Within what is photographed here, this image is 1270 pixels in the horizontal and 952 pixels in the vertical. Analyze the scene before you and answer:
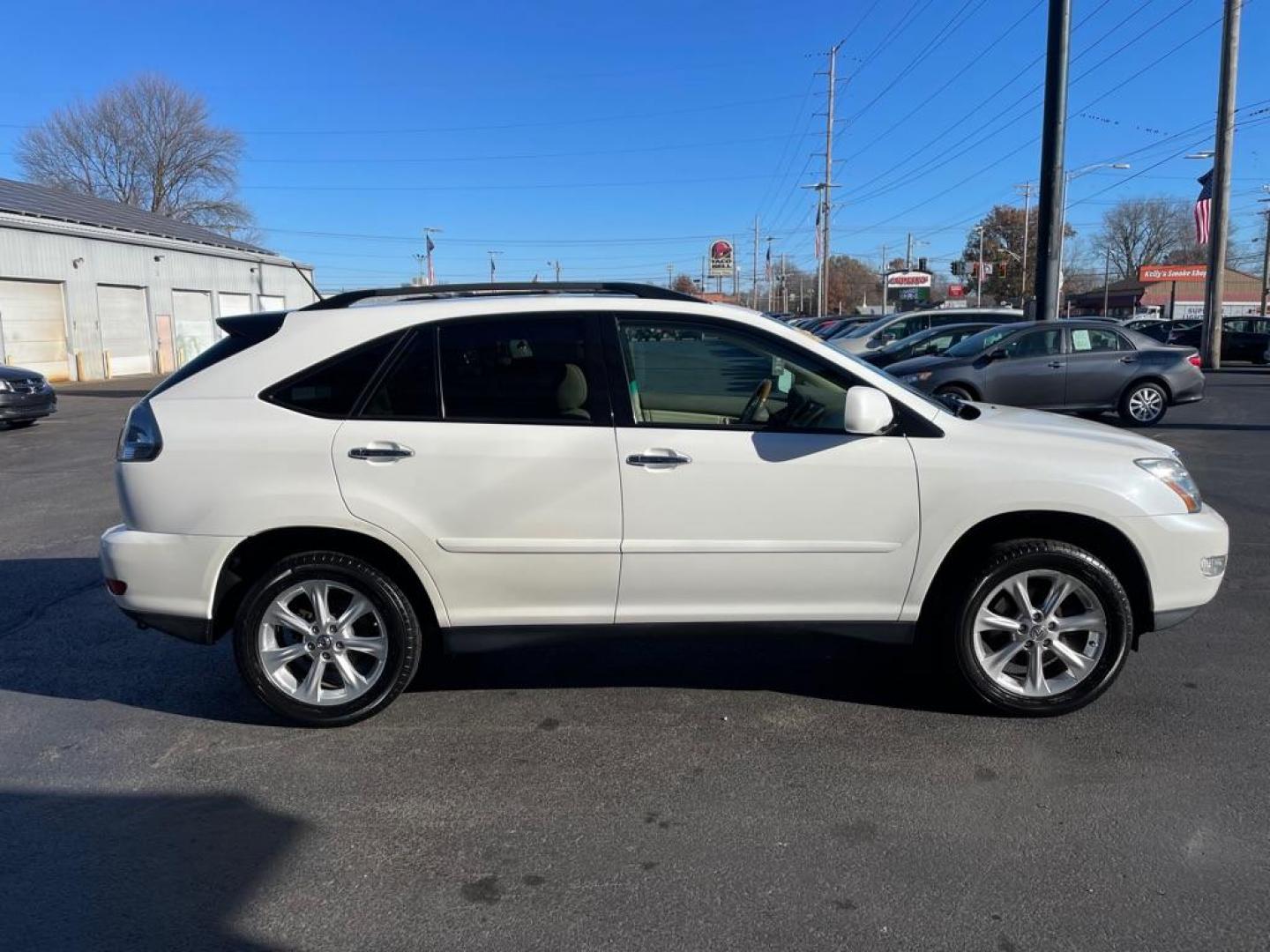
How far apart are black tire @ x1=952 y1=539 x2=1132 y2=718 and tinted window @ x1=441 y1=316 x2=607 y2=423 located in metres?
1.72

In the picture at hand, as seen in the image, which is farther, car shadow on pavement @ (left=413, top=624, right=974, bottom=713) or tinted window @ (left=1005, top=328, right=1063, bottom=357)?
tinted window @ (left=1005, top=328, right=1063, bottom=357)

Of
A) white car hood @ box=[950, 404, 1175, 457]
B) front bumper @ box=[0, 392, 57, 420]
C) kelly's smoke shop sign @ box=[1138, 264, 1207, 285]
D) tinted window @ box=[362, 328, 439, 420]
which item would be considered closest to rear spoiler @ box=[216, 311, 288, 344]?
tinted window @ box=[362, 328, 439, 420]

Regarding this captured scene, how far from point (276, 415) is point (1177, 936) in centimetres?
358

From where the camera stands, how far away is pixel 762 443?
379 centimetres

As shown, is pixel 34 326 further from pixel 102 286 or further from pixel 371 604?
pixel 371 604

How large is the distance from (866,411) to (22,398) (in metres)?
15.7

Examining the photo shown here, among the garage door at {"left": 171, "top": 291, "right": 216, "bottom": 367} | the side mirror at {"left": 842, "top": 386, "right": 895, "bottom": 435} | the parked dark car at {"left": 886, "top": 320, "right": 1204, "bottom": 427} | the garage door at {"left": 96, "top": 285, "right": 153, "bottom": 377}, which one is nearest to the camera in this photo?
the side mirror at {"left": 842, "top": 386, "right": 895, "bottom": 435}

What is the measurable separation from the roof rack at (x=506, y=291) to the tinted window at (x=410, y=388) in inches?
18.8

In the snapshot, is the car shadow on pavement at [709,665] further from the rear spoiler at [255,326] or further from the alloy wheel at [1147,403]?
the alloy wheel at [1147,403]

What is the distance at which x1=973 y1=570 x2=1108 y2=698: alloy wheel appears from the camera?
3902 mm

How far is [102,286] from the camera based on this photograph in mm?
30422

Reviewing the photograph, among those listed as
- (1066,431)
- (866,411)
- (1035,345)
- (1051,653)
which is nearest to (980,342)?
(1035,345)

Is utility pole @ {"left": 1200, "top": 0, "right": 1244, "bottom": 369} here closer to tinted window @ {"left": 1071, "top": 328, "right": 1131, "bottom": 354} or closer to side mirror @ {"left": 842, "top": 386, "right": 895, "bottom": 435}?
tinted window @ {"left": 1071, "top": 328, "right": 1131, "bottom": 354}

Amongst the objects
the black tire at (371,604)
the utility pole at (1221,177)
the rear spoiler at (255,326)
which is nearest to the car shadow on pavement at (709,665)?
the black tire at (371,604)
